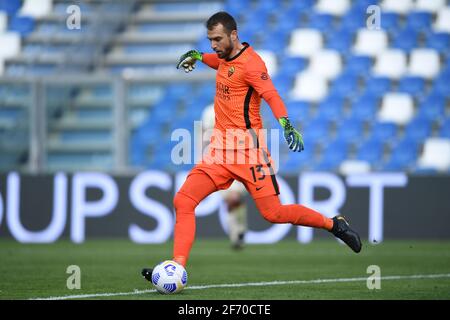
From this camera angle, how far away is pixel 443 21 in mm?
16953

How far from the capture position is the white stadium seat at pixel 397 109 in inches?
632

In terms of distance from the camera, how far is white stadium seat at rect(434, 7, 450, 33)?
16.8 meters

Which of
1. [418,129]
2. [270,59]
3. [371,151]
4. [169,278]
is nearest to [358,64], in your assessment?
[270,59]

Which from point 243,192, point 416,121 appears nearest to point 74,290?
point 243,192

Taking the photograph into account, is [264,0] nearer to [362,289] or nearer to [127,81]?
[127,81]

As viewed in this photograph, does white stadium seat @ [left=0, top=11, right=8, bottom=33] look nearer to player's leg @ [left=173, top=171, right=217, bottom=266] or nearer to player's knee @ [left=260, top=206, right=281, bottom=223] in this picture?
player's leg @ [left=173, top=171, right=217, bottom=266]

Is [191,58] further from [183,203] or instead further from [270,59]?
[270,59]

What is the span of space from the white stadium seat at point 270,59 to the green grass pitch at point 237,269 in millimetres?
4220

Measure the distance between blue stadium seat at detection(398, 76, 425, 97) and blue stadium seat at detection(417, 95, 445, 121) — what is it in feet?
1.00

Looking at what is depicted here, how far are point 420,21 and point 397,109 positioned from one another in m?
1.97

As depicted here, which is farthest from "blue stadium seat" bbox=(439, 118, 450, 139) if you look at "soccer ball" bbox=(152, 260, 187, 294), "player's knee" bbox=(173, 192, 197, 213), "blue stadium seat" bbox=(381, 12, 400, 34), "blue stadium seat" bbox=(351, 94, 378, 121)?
"soccer ball" bbox=(152, 260, 187, 294)

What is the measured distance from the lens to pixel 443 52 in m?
16.6

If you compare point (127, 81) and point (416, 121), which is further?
point (416, 121)
